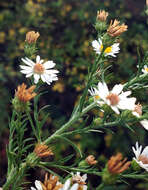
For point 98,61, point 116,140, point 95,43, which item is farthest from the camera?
point 116,140

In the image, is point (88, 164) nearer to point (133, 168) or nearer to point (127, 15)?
point (133, 168)

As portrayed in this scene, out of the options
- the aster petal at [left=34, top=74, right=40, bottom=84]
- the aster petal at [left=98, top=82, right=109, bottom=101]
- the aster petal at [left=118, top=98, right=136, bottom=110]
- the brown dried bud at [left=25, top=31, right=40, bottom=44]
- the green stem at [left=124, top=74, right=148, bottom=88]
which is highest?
the brown dried bud at [left=25, top=31, right=40, bottom=44]

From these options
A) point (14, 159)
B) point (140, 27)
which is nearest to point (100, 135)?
point (140, 27)

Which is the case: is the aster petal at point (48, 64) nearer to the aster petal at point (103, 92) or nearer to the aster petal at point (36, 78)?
the aster petal at point (36, 78)

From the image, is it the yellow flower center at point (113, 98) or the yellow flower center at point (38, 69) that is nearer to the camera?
the yellow flower center at point (113, 98)

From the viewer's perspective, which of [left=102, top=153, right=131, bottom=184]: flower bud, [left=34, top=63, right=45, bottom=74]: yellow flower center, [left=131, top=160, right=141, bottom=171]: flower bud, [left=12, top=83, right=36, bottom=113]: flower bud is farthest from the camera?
[left=34, top=63, right=45, bottom=74]: yellow flower center

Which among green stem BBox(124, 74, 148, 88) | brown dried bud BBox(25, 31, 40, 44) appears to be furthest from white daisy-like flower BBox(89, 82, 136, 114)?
brown dried bud BBox(25, 31, 40, 44)

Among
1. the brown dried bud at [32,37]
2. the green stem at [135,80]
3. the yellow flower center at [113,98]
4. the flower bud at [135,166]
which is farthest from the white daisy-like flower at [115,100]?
the brown dried bud at [32,37]

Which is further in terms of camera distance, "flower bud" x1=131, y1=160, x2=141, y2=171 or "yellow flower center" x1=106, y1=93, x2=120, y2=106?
"flower bud" x1=131, y1=160, x2=141, y2=171

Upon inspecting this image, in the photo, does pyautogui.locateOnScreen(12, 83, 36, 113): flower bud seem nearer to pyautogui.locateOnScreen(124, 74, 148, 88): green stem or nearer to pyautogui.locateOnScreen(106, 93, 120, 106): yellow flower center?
pyautogui.locateOnScreen(106, 93, 120, 106): yellow flower center

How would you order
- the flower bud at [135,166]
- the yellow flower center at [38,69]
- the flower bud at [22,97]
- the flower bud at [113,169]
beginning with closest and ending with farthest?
the flower bud at [113,169] < the flower bud at [22,97] < the flower bud at [135,166] < the yellow flower center at [38,69]

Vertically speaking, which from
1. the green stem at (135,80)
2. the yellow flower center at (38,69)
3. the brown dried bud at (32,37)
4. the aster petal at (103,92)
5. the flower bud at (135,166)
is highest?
the brown dried bud at (32,37)
